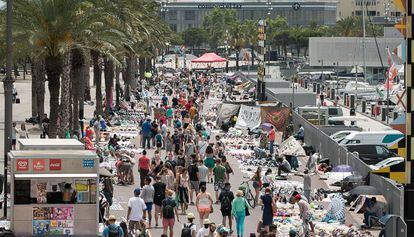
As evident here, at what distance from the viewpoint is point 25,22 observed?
104ft

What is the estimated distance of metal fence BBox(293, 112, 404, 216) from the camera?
997 inches

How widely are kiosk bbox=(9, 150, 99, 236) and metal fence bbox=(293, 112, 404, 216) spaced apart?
18.1ft

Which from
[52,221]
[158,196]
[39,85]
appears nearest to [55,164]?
[52,221]

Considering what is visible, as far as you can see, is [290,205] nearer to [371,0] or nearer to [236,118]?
[236,118]

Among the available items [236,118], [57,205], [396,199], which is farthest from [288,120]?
[57,205]

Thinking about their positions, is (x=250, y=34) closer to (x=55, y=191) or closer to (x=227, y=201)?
(x=227, y=201)

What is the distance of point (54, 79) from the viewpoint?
110 ft

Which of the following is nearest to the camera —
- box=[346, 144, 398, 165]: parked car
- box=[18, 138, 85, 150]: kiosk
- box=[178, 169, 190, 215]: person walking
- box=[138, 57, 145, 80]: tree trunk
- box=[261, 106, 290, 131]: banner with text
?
box=[18, 138, 85, 150]: kiosk

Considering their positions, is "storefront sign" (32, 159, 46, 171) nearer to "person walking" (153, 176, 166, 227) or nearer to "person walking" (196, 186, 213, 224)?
"person walking" (196, 186, 213, 224)

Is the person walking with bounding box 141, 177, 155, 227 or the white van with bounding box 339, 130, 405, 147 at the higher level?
the white van with bounding box 339, 130, 405, 147

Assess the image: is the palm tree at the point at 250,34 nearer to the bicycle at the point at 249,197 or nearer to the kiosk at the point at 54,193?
the bicycle at the point at 249,197

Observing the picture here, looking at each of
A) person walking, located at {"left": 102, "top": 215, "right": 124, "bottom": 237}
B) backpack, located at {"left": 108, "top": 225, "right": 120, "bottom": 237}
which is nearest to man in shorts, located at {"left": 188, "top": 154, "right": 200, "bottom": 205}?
person walking, located at {"left": 102, "top": 215, "right": 124, "bottom": 237}

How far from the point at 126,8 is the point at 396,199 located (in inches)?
1054

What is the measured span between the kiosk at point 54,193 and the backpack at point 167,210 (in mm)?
3121
